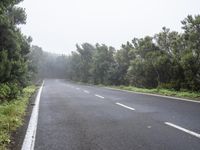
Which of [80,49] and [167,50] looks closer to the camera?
[167,50]

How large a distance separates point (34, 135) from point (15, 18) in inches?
573

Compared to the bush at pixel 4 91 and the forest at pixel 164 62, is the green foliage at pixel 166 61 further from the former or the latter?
the bush at pixel 4 91

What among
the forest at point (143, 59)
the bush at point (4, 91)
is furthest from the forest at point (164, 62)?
the bush at point (4, 91)

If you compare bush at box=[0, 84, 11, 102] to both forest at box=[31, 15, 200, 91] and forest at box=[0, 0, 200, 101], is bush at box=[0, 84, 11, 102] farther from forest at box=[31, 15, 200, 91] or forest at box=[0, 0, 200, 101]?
forest at box=[31, 15, 200, 91]

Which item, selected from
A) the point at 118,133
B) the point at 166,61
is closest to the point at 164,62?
the point at 166,61

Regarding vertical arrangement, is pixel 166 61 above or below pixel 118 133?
above

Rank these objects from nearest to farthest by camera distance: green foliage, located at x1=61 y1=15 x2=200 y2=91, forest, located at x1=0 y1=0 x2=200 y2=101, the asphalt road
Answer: the asphalt road, forest, located at x1=0 y1=0 x2=200 y2=101, green foliage, located at x1=61 y1=15 x2=200 y2=91

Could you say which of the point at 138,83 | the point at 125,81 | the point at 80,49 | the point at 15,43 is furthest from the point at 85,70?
the point at 15,43

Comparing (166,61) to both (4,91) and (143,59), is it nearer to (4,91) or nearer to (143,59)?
(143,59)

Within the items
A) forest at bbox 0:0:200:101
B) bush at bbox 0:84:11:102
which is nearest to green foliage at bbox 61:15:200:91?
forest at bbox 0:0:200:101

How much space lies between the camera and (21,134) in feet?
24.4

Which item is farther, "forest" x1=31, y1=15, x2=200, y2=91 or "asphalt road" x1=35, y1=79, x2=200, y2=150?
"forest" x1=31, y1=15, x2=200, y2=91

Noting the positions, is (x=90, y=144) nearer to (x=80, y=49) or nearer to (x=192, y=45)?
(x=192, y=45)

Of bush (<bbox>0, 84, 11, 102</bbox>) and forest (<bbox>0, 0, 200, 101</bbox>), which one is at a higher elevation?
forest (<bbox>0, 0, 200, 101</bbox>)
